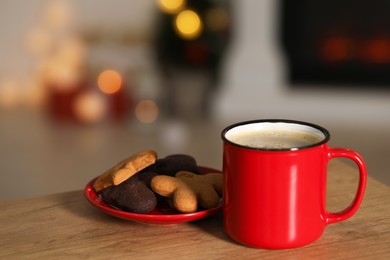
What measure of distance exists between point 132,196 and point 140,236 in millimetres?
50

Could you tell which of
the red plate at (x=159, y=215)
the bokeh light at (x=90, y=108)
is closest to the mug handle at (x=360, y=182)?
the red plate at (x=159, y=215)

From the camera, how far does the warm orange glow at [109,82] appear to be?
2881 millimetres

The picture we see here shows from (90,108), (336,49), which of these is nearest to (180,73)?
(90,108)

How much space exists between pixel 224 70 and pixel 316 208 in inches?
88.0

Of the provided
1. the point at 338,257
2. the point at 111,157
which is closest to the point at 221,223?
the point at 338,257

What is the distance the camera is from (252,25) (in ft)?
9.45

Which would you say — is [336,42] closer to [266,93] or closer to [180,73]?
[266,93]

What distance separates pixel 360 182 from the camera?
0.81 m

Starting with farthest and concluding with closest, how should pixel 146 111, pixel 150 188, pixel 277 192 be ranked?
pixel 146 111 < pixel 150 188 < pixel 277 192

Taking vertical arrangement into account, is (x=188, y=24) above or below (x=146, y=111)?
above

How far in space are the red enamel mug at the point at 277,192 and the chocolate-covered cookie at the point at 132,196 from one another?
96 millimetres

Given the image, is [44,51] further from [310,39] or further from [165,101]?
[310,39]

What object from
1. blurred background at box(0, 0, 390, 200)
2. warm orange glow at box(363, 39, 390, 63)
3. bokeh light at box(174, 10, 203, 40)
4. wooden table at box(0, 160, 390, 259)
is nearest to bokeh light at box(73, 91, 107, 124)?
blurred background at box(0, 0, 390, 200)

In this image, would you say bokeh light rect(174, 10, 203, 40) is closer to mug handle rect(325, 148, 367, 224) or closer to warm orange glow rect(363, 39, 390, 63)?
warm orange glow rect(363, 39, 390, 63)
